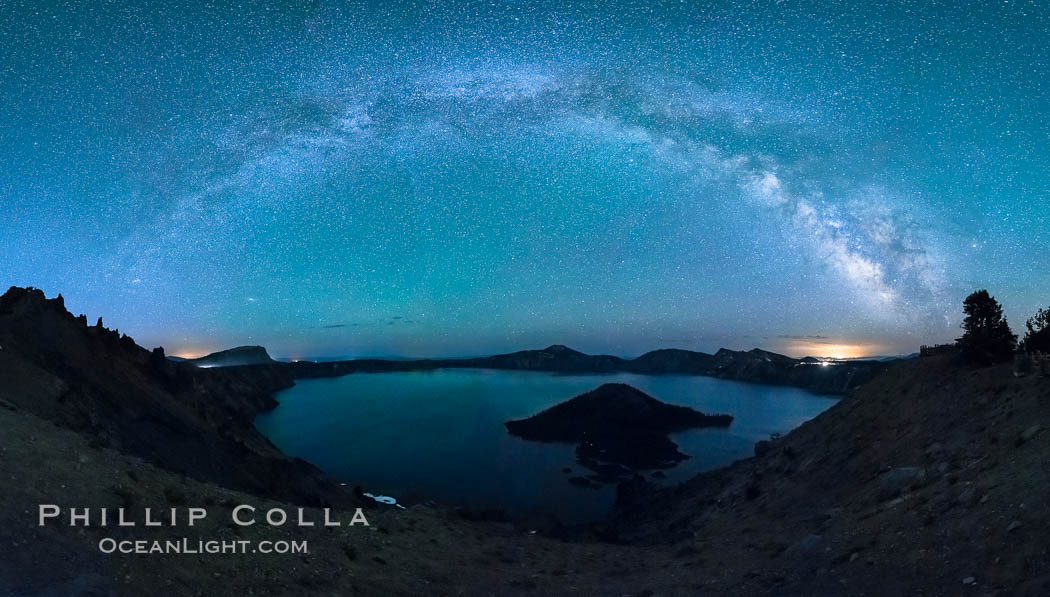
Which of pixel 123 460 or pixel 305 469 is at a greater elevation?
pixel 123 460

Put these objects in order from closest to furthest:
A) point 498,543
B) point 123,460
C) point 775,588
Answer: point 775,588, point 123,460, point 498,543

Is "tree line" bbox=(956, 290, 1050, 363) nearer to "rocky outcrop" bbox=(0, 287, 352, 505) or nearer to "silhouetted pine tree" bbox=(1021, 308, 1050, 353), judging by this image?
"silhouetted pine tree" bbox=(1021, 308, 1050, 353)

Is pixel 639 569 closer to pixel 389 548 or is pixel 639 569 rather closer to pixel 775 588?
pixel 775 588

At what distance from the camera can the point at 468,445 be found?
7606 centimetres

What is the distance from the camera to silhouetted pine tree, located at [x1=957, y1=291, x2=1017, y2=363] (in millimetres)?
20609

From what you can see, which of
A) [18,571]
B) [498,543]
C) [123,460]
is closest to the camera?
[18,571]

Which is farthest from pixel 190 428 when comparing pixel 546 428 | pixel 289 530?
pixel 546 428

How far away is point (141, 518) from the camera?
10727mm

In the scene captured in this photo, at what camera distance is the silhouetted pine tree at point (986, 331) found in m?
20.6

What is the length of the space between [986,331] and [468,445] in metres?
66.7

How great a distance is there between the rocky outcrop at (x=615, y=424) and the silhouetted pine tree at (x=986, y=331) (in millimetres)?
42539

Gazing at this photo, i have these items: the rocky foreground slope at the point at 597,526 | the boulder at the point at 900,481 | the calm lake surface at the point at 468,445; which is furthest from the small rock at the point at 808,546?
the calm lake surface at the point at 468,445

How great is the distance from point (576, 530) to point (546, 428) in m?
52.7

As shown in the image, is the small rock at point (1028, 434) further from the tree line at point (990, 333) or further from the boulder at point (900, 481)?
the tree line at point (990, 333)
